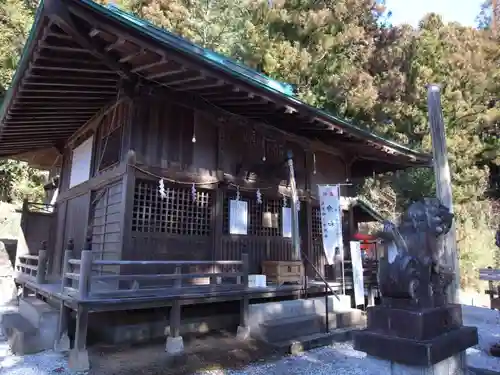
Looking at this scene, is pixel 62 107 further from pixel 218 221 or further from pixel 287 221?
pixel 287 221

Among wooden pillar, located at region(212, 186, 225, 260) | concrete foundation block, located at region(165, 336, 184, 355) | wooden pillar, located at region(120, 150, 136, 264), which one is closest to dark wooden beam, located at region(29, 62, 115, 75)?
wooden pillar, located at region(120, 150, 136, 264)

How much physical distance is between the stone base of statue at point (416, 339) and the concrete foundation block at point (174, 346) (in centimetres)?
Answer: 412

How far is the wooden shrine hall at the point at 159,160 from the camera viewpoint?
20.1ft

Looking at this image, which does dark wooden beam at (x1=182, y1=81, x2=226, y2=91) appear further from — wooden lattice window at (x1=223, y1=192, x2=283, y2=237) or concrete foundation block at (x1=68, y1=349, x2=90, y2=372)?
concrete foundation block at (x1=68, y1=349, x2=90, y2=372)

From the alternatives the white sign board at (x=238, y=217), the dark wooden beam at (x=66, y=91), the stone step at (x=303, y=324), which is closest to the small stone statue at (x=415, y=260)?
the stone step at (x=303, y=324)

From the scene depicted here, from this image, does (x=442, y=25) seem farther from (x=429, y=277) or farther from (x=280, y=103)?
(x=429, y=277)

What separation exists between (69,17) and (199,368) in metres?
5.64

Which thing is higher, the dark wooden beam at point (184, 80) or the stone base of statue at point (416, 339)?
the dark wooden beam at point (184, 80)

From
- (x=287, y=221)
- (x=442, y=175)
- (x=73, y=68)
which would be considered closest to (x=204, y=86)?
(x=73, y=68)

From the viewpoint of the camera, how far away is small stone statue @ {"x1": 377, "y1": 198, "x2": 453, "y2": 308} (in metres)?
3.39

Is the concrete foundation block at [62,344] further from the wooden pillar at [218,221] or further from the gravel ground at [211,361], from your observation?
the wooden pillar at [218,221]

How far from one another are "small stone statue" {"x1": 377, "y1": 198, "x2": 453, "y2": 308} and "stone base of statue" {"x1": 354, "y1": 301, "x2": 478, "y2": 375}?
0.11 m

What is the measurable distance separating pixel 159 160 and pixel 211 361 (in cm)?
425

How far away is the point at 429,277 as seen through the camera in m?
3.49
